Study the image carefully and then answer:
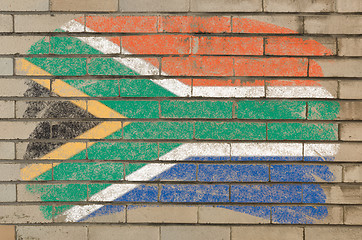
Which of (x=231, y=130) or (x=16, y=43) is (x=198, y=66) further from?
(x=16, y=43)

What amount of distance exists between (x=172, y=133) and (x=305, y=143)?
3.47 feet

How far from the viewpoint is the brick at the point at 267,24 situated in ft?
6.34

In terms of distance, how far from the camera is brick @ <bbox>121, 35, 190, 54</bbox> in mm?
1931

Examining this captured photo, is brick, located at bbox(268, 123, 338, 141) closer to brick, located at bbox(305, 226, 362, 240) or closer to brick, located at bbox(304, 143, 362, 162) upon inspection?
brick, located at bbox(304, 143, 362, 162)

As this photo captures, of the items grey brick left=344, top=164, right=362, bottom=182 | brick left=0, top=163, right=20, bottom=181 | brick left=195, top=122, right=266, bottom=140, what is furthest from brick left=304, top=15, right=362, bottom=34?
brick left=0, top=163, right=20, bottom=181

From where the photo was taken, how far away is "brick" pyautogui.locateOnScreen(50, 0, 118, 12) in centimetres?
194

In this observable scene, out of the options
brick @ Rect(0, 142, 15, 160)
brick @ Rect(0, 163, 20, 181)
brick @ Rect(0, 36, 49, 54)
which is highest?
brick @ Rect(0, 36, 49, 54)

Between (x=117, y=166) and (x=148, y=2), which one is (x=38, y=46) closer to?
(x=148, y=2)

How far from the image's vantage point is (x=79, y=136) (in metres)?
1.95

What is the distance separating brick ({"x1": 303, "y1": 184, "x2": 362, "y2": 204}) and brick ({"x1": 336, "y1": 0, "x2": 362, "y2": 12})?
1.40 metres

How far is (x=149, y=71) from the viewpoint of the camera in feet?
6.36

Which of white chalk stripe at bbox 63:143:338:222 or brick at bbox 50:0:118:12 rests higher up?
brick at bbox 50:0:118:12

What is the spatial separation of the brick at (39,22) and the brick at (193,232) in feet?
5.98

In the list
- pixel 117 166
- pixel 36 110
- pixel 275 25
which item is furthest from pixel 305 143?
pixel 36 110
